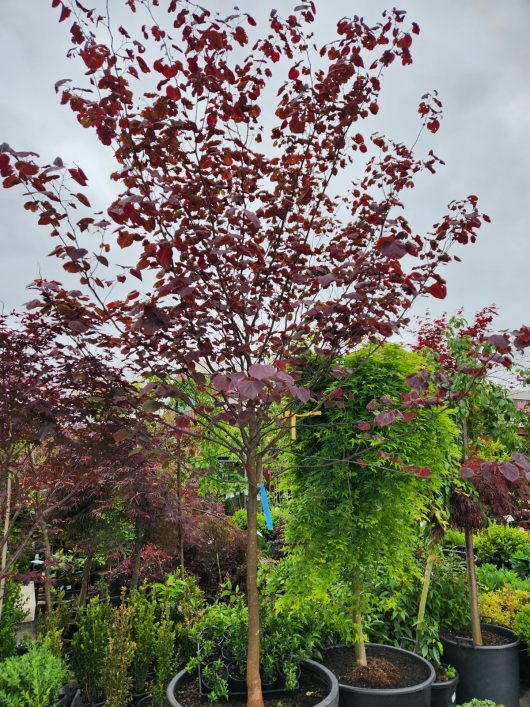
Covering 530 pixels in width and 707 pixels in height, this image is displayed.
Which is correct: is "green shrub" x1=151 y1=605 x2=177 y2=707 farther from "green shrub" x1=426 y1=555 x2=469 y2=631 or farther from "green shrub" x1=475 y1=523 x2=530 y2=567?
"green shrub" x1=475 y1=523 x2=530 y2=567

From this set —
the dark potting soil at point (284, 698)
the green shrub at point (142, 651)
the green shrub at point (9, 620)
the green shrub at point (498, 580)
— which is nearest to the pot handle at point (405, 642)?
the dark potting soil at point (284, 698)

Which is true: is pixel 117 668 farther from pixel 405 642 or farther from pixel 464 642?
pixel 464 642

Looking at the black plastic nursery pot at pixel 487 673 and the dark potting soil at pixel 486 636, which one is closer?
the black plastic nursery pot at pixel 487 673

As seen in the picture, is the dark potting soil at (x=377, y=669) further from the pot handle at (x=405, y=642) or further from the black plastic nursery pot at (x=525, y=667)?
the black plastic nursery pot at (x=525, y=667)

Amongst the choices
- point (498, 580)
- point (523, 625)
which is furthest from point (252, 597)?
point (498, 580)

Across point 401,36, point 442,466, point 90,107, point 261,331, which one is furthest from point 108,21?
point 442,466

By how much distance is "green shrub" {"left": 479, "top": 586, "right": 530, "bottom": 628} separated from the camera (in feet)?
13.2

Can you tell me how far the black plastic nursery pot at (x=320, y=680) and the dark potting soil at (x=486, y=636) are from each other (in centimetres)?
137

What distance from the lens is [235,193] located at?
227 cm

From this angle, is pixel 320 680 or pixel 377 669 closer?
pixel 320 680

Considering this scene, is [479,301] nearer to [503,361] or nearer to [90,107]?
[503,361]

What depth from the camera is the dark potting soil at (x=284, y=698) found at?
2.39m

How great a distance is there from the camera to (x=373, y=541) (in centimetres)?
299

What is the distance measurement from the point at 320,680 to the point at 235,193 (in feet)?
7.73
